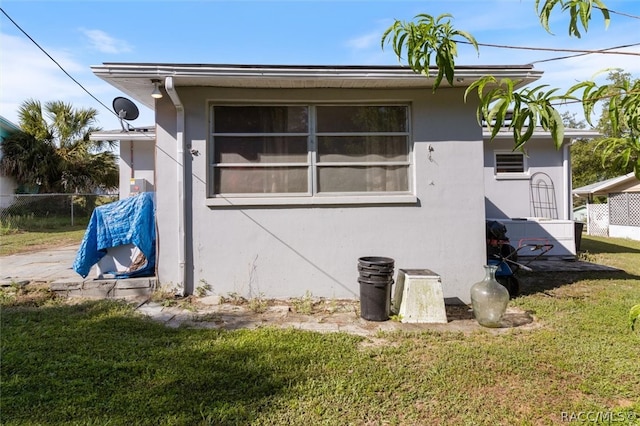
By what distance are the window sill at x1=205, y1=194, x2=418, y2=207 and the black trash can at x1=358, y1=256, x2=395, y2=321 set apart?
1166mm

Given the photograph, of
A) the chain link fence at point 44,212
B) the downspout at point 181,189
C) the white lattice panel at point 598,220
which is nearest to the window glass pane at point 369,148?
the downspout at point 181,189

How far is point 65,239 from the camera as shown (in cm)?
1145

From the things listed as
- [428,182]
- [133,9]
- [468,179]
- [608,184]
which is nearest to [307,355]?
[428,182]

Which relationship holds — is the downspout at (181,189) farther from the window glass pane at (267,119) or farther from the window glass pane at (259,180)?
the window glass pane at (267,119)

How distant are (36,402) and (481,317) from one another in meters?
4.21

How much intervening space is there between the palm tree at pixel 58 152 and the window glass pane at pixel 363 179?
46.2 feet

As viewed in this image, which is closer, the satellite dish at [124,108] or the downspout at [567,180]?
the satellite dish at [124,108]

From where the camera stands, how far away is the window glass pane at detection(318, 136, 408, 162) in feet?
17.7

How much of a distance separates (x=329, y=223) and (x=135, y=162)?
7.63 m

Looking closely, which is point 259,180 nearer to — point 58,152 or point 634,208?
point 58,152

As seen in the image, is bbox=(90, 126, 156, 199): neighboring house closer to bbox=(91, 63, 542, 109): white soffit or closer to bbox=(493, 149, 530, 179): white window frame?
bbox=(91, 63, 542, 109): white soffit

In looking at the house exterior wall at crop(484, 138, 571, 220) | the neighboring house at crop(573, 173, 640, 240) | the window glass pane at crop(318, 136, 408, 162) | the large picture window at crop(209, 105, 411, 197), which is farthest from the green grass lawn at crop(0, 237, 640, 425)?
the neighboring house at crop(573, 173, 640, 240)

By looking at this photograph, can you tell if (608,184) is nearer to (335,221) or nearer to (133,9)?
(335,221)

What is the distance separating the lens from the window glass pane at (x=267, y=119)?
17.5 ft
